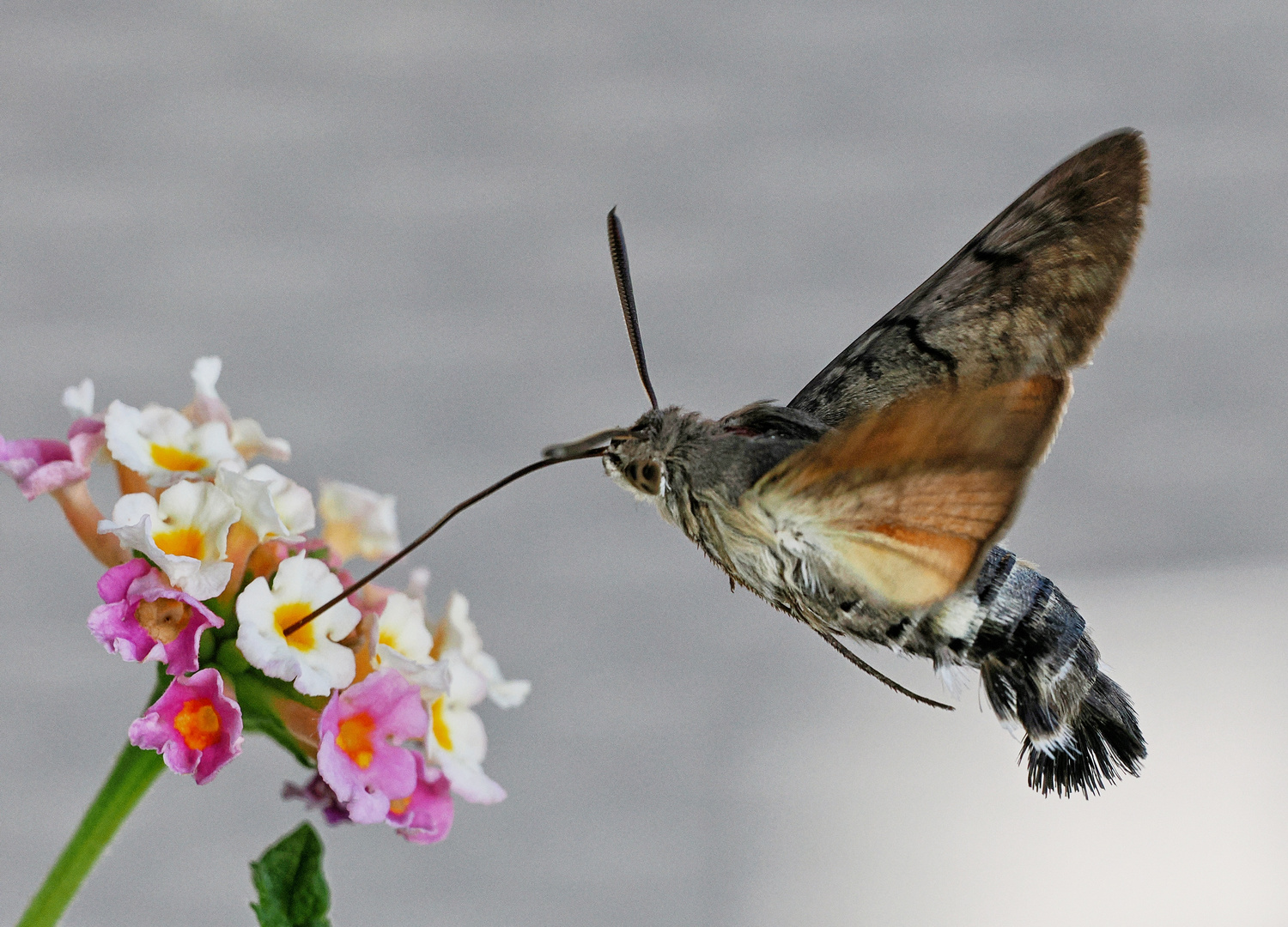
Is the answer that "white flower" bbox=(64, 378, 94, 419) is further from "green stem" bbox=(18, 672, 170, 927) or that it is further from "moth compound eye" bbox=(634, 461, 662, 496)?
"moth compound eye" bbox=(634, 461, 662, 496)

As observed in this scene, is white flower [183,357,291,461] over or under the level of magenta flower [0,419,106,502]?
over

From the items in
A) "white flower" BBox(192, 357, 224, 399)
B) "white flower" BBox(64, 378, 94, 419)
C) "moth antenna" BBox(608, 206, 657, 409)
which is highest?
"moth antenna" BBox(608, 206, 657, 409)

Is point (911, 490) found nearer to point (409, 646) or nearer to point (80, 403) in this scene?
point (409, 646)

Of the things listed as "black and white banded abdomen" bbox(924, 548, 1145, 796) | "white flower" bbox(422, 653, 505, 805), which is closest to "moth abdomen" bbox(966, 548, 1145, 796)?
"black and white banded abdomen" bbox(924, 548, 1145, 796)

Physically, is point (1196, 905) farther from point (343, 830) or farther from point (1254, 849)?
point (343, 830)

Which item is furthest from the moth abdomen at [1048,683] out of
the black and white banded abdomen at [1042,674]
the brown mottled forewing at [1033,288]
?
the brown mottled forewing at [1033,288]

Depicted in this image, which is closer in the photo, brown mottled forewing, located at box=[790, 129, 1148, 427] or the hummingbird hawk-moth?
the hummingbird hawk-moth
